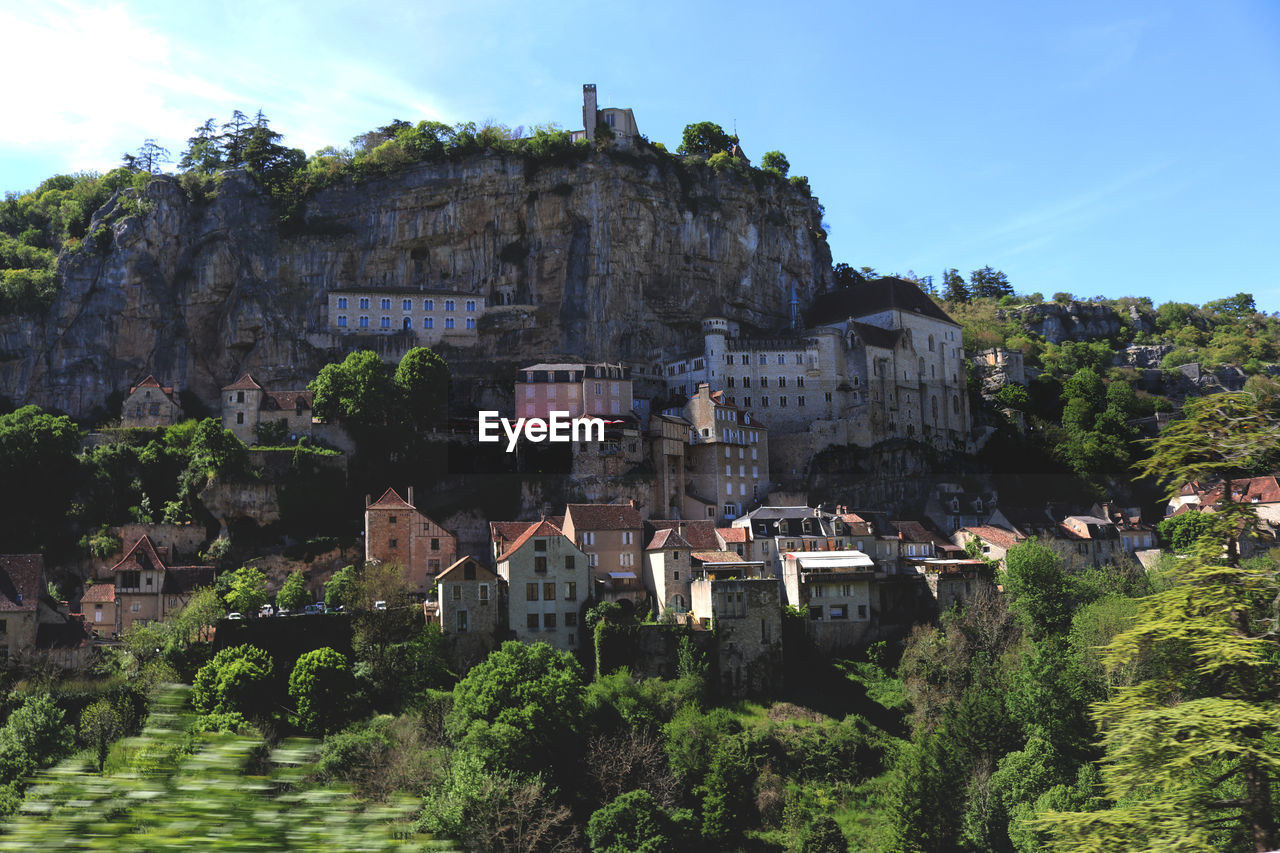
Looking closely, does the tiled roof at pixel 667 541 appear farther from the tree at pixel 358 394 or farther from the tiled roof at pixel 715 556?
the tree at pixel 358 394

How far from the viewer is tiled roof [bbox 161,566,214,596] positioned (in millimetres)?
46688

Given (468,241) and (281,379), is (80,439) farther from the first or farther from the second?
(468,241)

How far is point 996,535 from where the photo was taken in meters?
56.1

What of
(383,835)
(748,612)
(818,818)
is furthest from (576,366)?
(383,835)

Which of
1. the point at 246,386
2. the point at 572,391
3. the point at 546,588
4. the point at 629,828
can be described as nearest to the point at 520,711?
the point at 629,828

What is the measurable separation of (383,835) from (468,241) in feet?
222

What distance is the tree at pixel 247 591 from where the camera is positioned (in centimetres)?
4441

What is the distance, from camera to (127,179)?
79.6m

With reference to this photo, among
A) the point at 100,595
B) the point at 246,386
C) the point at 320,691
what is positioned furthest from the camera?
the point at 246,386

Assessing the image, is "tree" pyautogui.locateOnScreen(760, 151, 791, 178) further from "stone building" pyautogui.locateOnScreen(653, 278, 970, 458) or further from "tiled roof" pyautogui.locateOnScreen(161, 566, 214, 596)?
"tiled roof" pyautogui.locateOnScreen(161, 566, 214, 596)

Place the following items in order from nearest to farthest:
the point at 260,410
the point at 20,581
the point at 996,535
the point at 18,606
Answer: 1. the point at 18,606
2. the point at 20,581
3. the point at 996,535
4. the point at 260,410

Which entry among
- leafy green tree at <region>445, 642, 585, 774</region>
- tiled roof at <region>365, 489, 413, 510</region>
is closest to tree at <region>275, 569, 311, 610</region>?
tiled roof at <region>365, 489, 413, 510</region>

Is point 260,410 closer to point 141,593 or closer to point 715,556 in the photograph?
point 141,593

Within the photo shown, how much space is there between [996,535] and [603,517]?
2097 centimetres
